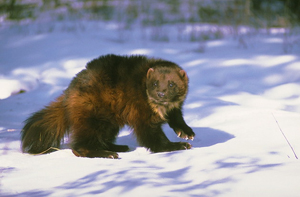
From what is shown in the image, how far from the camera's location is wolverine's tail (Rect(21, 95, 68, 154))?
2918 mm

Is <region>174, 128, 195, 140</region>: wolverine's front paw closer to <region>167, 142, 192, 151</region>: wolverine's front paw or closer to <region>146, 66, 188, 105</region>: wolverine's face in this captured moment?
<region>167, 142, 192, 151</region>: wolverine's front paw

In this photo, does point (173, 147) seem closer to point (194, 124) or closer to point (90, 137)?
point (90, 137)

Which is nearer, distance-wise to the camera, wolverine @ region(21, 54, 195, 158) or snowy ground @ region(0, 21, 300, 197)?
snowy ground @ region(0, 21, 300, 197)

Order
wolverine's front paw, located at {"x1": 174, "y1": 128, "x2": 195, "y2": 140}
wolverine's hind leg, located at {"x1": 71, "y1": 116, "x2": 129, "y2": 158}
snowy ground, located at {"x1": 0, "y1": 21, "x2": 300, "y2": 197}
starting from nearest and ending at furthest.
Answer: snowy ground, located at {"x1": 0, "y1": 21, "x2": 300, "y2": 197} → wolverine's hind leg, located at {"x1": 71, "y1": 116, "x2": 129, "y2": 158} → wolverine's front paw, located at {"x1": 174, "y1": 128, "x2": 195, "y2": 140}

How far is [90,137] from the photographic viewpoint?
2908 mm

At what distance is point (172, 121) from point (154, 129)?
0.76 feet

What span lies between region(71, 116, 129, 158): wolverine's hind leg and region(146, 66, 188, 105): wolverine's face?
0.38m

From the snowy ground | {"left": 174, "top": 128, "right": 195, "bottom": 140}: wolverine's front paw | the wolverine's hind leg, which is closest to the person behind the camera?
the snowy ground

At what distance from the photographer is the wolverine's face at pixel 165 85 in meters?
2.87

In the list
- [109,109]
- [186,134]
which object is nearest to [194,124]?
[186,134]

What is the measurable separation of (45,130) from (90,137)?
1.08 feet

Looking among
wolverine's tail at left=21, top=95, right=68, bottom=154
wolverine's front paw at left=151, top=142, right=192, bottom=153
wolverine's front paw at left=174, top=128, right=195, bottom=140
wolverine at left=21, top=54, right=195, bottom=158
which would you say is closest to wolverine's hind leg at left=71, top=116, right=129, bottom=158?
wolverine at left=21, top=54, right=195, bottom=158

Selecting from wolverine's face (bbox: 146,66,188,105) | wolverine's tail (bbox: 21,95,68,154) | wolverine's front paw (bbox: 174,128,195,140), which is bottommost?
wolverine's front paw (bbox: 174,128,195,140)

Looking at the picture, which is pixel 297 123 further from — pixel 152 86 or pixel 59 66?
pixel 59 66
